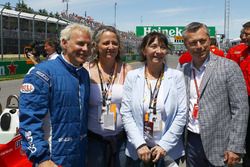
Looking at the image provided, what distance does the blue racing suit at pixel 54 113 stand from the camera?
2.54 metres

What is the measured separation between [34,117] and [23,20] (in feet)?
78.5

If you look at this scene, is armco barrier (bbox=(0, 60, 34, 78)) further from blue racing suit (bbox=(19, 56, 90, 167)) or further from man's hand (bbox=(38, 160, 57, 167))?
man's hand (bbox=(38, 160, 57, 167))

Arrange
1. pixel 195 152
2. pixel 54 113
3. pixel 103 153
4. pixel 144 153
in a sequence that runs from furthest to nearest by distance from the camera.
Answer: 1. pixel 103 153
2. pixel 195 152
3. pixel 144 153
4. pixel 54 113

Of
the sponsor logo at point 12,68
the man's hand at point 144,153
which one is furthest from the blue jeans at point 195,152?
the sponsor logo at point 12,68

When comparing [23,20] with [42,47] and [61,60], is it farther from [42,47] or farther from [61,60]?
[61,60]

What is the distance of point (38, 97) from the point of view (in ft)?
8.36

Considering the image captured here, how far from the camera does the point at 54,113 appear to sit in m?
2.65

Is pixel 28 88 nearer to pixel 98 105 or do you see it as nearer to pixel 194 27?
pixel 98 105

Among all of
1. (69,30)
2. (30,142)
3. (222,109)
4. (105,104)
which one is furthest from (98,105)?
(222,109)

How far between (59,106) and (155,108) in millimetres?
805

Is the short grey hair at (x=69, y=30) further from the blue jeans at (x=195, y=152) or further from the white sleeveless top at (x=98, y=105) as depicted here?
the blue jeans at (x=195, y=152)

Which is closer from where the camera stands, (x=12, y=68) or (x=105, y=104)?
(x=105, y=104)

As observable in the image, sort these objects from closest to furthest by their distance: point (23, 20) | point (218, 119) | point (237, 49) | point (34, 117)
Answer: point (34, 117) → point (218, 119) → point (237, 49) → point (23, 20)

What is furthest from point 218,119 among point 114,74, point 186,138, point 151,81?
point 114,74
